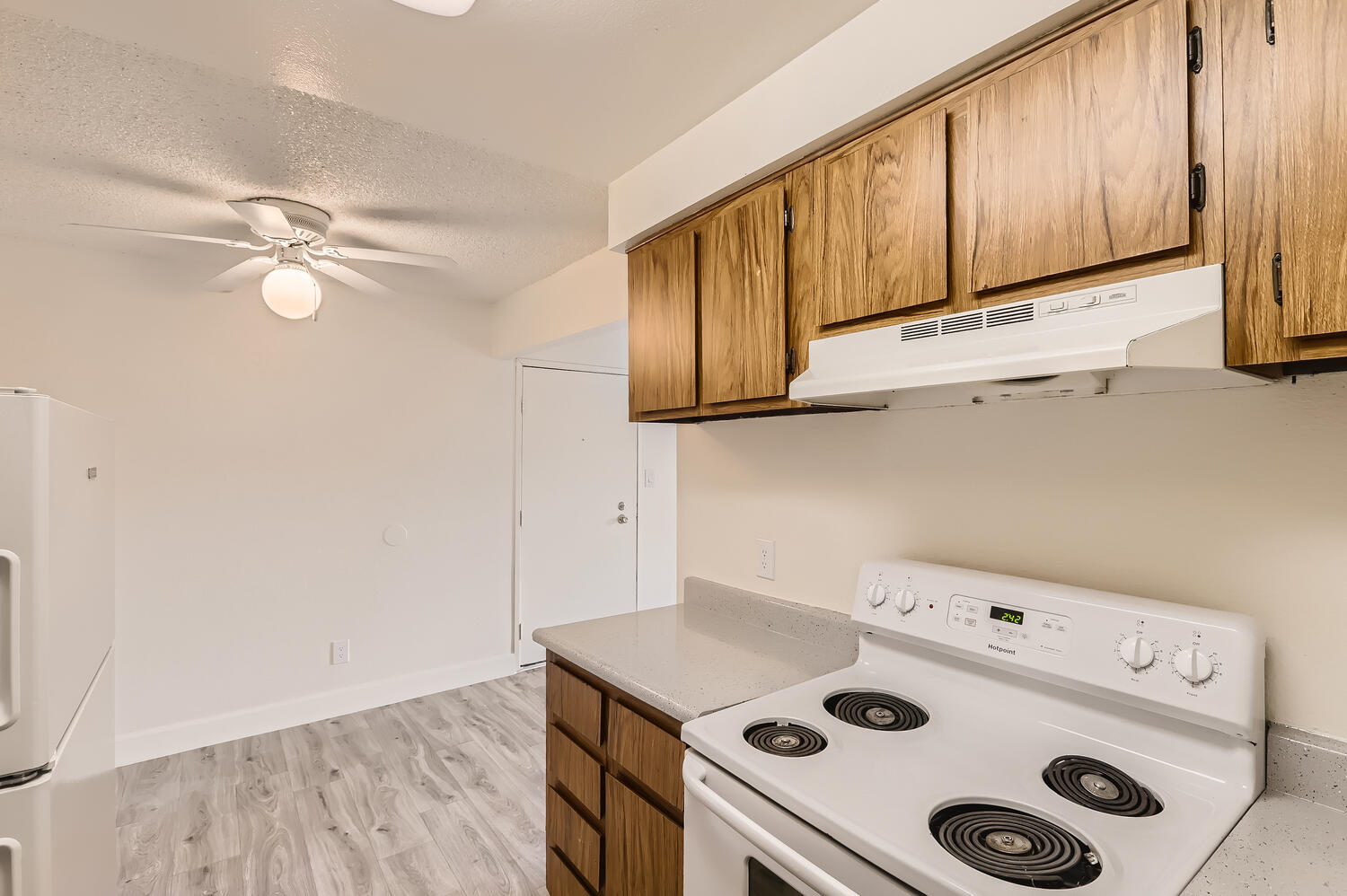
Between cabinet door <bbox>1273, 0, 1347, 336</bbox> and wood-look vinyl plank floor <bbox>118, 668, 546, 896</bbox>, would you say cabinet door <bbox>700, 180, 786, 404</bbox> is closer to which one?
cabinet door <bbox>1273, 0, 1347, 336</bbox>

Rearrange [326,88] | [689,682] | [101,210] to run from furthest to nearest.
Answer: [101,210]
[326,88]
[689,682]

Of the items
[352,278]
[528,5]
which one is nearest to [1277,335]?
[528,5]

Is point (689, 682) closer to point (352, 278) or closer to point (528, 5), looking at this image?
point (528, 5)

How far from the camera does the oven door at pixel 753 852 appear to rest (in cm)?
91

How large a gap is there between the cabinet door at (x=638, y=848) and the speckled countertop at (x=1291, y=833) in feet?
3.12

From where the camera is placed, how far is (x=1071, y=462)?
1.30 meters

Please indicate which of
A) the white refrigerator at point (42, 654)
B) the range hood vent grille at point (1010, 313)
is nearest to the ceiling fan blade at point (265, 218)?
the white refrigerator at point (42, 654)

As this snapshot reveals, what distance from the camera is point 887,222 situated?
4.41 feet

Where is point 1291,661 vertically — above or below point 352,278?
below

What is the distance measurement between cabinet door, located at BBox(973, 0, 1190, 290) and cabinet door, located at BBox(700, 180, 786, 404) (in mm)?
530

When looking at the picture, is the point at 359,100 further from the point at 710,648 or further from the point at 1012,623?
the point at 1012,623

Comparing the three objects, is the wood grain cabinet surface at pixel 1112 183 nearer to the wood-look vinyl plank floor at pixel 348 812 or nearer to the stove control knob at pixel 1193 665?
the stove control knob at pixel 1193 665

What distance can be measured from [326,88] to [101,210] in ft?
5.06

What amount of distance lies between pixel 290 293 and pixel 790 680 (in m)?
2.31
